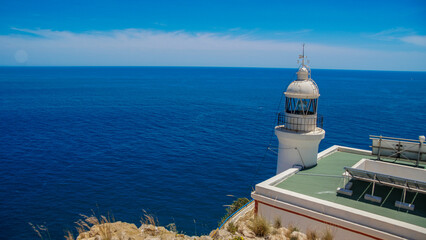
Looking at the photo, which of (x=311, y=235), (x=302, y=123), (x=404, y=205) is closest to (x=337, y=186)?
(x=404, y=205)

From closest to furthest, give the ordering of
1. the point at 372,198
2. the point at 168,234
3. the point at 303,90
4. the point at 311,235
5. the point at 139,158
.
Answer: the point at 168,234 → the point at 311,235 → the point at 372,198 → the point at 303,90 → the point at 139,158

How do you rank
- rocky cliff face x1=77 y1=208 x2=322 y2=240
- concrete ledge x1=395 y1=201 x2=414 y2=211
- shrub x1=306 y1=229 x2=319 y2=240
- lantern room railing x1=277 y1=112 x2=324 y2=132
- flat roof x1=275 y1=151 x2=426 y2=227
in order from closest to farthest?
1. rocky cliff face x1=77 y1=208 x2=322 y2=240
2. shrub x1=306 y1=229 x2=319 y2=240
3. flat roof x1=275 y1=151 x2=426 y2=227
4. concrete ledge x1=395 y1=201 x2=414 y2=211
5. lantern room railing x1=277 y1=112 x2=324 y2=132

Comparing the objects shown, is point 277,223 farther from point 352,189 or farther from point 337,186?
point 352,189

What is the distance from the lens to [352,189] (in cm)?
1331

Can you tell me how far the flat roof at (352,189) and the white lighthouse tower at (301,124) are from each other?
0.91 meters

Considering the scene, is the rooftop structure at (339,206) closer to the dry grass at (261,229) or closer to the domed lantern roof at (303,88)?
the dry grass at (261,229)

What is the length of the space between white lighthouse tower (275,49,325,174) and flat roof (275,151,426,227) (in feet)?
2.98

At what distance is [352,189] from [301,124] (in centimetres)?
424

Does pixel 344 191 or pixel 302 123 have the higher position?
pixel 302 123

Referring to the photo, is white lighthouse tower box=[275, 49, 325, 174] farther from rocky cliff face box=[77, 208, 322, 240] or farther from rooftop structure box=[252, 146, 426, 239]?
rocky cliff face box=[77, 208, 322, 240]

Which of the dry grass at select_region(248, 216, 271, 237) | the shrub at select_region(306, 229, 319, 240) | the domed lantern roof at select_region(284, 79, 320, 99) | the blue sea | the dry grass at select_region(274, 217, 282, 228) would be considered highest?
the domed lantern roof at select_region(284, 79, 320, 99)

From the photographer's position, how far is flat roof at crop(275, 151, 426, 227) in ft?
36.2

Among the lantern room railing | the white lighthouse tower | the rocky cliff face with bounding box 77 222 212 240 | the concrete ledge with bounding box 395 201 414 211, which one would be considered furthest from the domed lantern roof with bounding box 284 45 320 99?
the rocky cliff face with bounding box 77 222 212 240

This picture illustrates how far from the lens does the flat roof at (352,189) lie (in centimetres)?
1104
